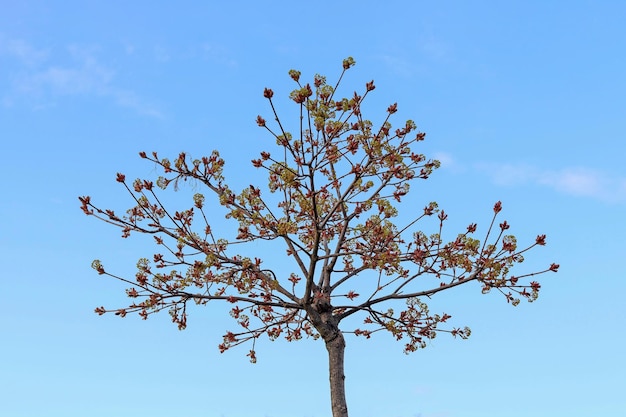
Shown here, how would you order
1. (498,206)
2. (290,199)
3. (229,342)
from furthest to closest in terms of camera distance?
1. (229,342)
2. (290,199)
3. (498,206)

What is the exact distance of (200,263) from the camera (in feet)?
22.9

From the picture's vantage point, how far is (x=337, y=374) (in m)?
7.55

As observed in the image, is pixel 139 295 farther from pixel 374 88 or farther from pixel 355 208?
pixel 374 88

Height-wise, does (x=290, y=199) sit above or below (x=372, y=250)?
above

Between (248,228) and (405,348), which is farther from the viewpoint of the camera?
(405,348)

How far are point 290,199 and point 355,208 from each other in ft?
2.26

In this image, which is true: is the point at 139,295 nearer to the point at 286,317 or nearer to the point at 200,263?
the point at 200,263

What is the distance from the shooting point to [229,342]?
A: 7980mm

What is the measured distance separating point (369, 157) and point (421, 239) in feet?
4.25

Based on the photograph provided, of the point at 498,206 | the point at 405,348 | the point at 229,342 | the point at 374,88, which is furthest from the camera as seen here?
the point at 405,348

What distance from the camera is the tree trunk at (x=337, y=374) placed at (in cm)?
745

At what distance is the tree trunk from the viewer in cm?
745

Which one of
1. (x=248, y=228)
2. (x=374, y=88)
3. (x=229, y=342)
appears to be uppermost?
(x=374, y=88)

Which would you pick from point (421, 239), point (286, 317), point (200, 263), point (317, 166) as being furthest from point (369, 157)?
point (286, 317)
